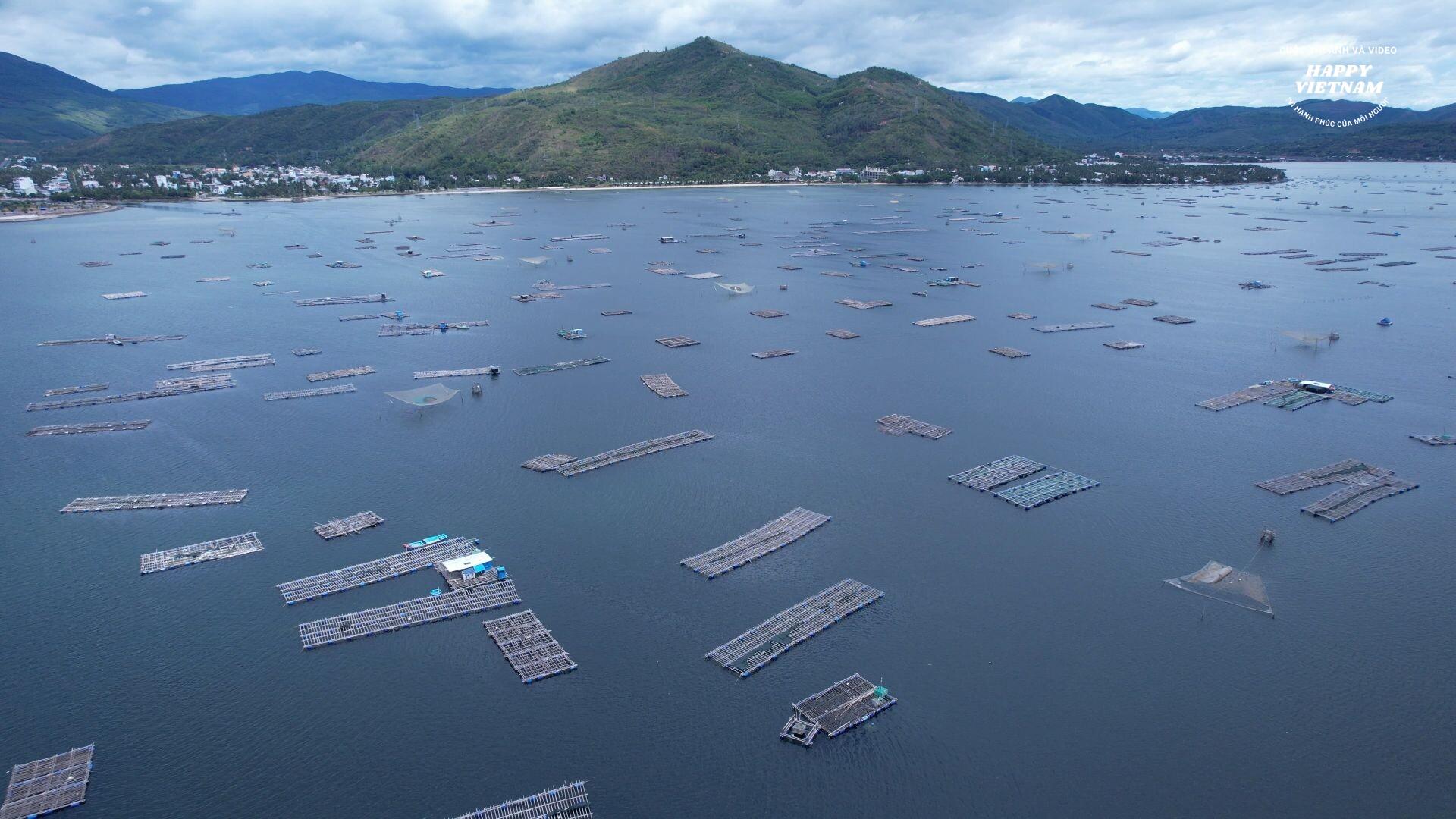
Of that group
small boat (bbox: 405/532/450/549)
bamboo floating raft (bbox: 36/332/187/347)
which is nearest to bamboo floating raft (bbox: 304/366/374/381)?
bamboo floating raft (bbox: 36/332/187/347)

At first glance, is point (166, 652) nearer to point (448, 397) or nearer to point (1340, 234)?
point (448, 397)

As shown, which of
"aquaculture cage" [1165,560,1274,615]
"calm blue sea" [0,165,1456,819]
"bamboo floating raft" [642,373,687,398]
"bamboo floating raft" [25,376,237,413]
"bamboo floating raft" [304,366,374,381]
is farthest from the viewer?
"bamboo floating raft" [304,366,374,381]

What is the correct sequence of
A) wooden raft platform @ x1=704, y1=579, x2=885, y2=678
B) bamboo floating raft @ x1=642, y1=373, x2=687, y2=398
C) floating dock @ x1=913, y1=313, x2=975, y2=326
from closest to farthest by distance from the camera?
1. wooden raft platform @ x1=704, y1=579, x2=885, y2=678
2. bamboo floating raft @ x1=642, y1=373, x2=687, y2=398
3. floating dock @ x1=913, y1=313, x2=975, y2=326

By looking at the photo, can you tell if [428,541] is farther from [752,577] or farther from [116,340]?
[116,340]

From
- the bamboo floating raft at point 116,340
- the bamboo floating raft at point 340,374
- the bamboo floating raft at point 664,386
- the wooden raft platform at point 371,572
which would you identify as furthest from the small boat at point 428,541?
the bamboo floating raft at point 116,340

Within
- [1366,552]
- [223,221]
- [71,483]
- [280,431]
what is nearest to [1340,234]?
[1366,552]

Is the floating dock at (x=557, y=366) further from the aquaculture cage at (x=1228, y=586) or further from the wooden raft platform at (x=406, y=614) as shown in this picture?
the aquaculture cage at (x=1228, y=586)

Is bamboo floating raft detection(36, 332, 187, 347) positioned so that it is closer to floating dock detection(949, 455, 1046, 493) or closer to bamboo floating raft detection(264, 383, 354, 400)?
bamboo floating raft detection(264, 383, 354, 400)

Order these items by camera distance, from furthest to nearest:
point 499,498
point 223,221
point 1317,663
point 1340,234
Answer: point 223,221
point 1340,234
point 499,498
point 1317,663
